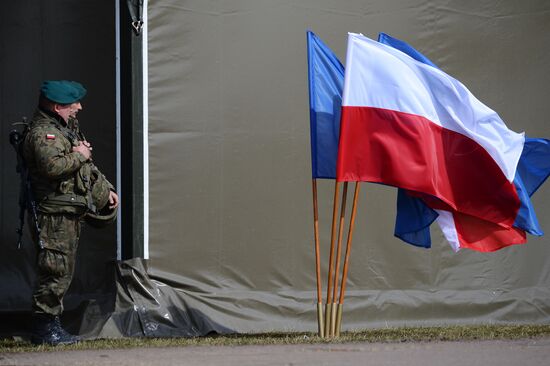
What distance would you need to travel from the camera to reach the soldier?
7.57m

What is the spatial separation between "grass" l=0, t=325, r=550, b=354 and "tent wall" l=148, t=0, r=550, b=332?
24 cm

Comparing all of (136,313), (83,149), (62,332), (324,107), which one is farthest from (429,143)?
(62,332)

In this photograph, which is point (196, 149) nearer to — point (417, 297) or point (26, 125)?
point (26, 125)

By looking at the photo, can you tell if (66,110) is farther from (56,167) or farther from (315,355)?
(315,355)

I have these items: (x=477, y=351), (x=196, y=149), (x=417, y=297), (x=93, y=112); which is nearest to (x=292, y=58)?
(x=196, y=149)

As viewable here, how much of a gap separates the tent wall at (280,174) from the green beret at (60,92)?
0.92 meters

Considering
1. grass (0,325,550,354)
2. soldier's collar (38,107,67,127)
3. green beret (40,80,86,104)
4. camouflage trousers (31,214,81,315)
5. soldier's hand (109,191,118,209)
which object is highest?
green beret (40,80,86,104)

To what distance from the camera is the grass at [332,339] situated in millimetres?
7758

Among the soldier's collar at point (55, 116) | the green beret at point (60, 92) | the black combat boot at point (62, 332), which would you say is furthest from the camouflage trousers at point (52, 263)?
the green beret at point (60, 92)

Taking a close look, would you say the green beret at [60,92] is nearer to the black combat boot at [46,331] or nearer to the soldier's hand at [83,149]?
the soldier's hand at [83,149]

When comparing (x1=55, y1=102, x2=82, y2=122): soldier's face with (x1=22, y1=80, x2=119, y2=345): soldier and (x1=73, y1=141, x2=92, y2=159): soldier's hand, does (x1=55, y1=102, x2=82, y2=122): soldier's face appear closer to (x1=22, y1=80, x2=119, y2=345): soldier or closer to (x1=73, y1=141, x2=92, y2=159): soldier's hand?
(x1=22, y1=80, x2=119, y2=345): soldier

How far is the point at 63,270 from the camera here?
7652 millimetres

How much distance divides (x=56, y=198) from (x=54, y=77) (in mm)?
1459

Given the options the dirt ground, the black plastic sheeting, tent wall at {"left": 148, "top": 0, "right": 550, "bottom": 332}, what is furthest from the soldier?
tent wall at {"left": 148, "top": 0, "right": 550, "bottom": 332}
